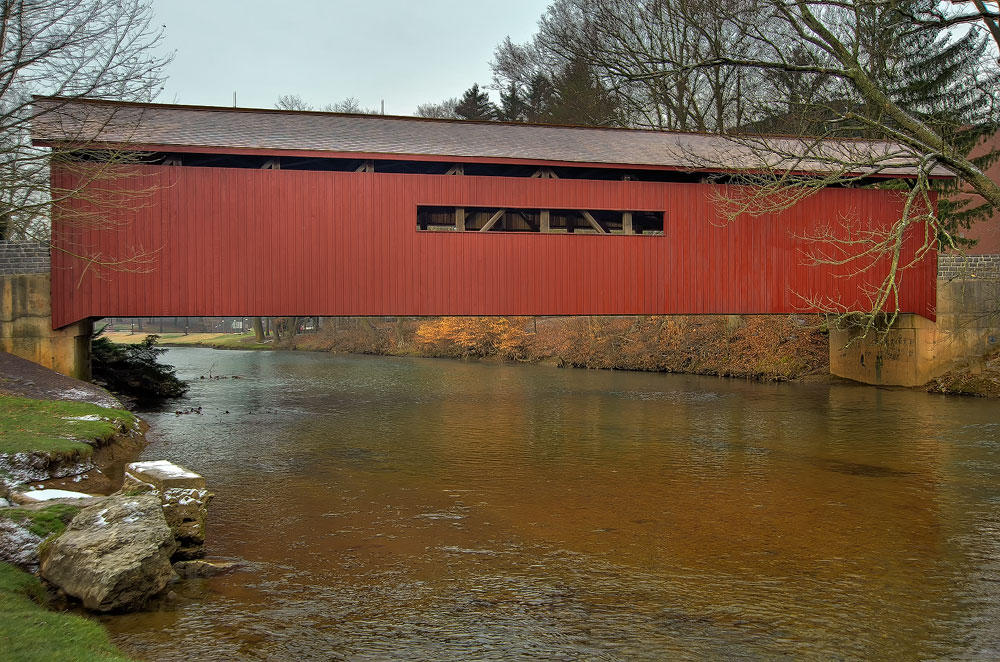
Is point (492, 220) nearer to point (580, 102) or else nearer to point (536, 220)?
point (536, 220)

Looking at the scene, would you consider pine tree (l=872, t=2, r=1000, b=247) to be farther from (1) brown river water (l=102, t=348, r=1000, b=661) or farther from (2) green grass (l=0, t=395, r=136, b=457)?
(2) green grass (l=0, t=395, r=136, b=457)

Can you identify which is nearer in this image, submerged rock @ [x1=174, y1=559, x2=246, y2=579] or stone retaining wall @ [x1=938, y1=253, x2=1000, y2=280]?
submerged rock @ [x1=174, y1=559, x2=246, y2=579]

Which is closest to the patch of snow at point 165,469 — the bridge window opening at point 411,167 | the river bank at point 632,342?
the bridge window opening at point 411,167

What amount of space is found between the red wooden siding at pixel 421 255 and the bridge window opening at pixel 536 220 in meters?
0.27

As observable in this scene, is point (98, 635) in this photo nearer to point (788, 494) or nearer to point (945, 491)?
point (788, 494)

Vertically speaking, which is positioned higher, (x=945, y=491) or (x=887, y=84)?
(x=887, y=84)

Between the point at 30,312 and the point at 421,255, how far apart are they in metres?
6.50

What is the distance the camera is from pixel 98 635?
4.05 m

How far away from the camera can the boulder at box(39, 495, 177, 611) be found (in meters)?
4.68

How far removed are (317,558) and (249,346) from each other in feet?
123

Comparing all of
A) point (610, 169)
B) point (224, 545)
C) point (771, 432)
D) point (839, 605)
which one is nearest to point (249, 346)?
point (610, 169)

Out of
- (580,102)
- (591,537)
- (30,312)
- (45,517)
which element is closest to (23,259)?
(30,312)

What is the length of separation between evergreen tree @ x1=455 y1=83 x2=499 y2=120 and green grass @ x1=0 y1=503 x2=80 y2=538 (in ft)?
96.6

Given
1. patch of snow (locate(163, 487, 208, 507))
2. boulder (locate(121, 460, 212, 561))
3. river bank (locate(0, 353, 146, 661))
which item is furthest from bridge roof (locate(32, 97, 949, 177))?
patch of snow (locate(163, 487, 208, 507))
